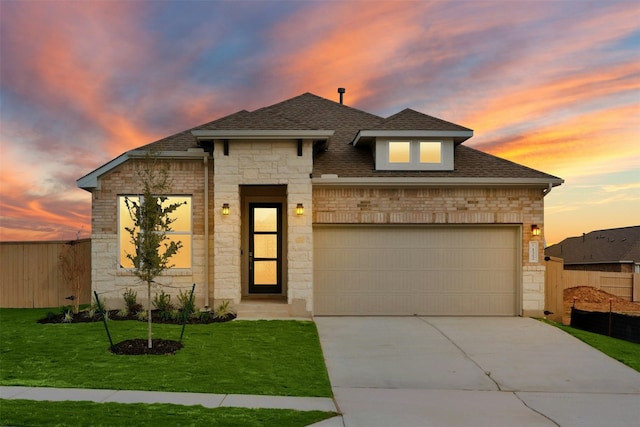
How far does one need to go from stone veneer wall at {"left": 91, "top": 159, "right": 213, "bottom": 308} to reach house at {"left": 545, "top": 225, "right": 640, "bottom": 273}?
27.7 m

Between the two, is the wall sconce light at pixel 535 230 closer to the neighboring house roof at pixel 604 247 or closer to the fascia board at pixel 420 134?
the fascia board at pixel 420 134

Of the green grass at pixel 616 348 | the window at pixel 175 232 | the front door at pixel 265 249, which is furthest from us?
the front door at pixel 265 249

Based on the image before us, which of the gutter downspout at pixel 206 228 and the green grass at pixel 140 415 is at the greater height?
the gutter downspout at pixel 206 228

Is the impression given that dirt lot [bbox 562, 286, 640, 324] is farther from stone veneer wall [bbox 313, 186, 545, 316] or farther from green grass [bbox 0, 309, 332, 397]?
green grass [bbox 0, 309, 332, 397]

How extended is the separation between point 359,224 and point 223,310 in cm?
→ 417

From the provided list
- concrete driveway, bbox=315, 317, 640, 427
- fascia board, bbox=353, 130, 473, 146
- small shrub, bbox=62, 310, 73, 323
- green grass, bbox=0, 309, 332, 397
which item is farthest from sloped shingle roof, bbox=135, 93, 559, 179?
small shrub, bbox=62, 310, 73, 323

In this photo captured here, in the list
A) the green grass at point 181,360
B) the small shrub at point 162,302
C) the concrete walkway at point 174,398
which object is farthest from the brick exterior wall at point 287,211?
the concrete walkway at point 174,398

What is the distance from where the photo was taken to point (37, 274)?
1391 cm

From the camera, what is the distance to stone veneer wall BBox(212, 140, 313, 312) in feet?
39.4

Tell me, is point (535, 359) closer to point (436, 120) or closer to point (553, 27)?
point (436, 120)

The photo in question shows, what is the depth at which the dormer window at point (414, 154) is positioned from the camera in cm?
1288

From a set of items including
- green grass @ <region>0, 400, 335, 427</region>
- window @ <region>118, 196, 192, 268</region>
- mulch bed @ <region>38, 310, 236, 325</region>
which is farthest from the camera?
window @ <region>118, 196, 192, 268</region>

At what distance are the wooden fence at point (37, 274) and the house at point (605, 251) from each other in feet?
99.5

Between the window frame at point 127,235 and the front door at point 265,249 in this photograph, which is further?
the front door at point 265,249
